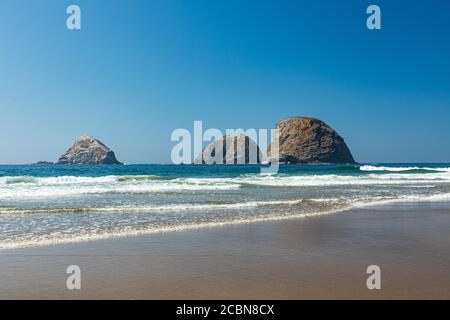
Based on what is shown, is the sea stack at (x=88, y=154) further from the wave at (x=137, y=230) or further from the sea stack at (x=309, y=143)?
the wave at (x=137, y=230)

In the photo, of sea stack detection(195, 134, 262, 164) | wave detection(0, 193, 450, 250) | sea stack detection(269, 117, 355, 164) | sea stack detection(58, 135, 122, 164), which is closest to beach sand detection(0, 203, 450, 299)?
wave detection(0, 193, 450, 250)

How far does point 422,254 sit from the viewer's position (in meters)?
6.19

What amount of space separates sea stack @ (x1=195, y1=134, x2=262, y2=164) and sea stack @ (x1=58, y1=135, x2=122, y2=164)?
3887 cm

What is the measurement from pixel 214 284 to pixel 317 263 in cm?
187

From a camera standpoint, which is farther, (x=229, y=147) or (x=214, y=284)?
(x=229, y=147)

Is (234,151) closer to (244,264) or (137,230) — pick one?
(137,230)

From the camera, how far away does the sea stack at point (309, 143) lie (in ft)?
389

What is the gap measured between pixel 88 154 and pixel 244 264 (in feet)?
470

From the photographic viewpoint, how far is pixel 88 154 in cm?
13912

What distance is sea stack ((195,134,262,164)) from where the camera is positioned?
111 meters

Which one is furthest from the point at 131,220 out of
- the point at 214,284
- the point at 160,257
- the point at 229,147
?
the point at 229,147

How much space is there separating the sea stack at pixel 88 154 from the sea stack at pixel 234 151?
38870 millimetres
